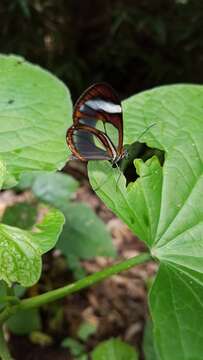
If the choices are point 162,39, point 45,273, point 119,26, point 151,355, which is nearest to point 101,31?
point 119,26

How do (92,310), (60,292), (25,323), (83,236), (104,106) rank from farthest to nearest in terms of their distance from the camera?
(92,310), (25,323), (83,236), (104,106), (60,292)

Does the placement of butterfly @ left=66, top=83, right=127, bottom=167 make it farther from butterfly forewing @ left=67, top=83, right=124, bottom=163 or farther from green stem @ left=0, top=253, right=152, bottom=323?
green stem @ left=0, top=253, right=152, bottom=323

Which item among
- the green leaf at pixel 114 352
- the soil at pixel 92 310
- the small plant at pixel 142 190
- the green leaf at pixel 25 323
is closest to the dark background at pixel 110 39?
the soil at pixel 92 310

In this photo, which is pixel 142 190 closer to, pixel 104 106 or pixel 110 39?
pixel 104 106

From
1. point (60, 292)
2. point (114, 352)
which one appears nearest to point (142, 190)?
point (60, 292)

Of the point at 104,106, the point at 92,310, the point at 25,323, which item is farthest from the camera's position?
the point at 92,310
